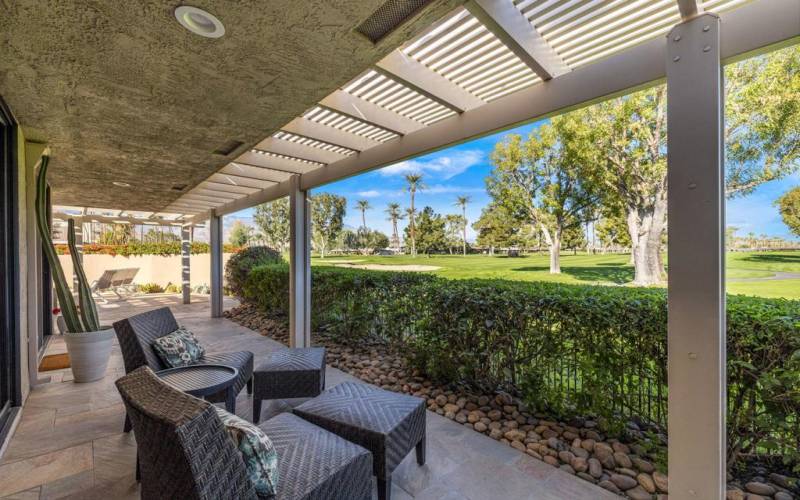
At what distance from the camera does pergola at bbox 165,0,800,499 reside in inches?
72.3

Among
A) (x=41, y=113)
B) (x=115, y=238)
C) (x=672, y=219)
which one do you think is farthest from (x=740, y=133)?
(x=115, y=238)

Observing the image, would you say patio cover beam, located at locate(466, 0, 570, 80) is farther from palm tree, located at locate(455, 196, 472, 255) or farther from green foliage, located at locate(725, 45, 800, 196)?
palm tree, located at locate(455, 196, 472, 255)

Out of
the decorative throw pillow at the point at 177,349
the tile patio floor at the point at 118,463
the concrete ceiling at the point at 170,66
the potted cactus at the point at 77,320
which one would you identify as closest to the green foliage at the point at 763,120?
the tile patio floor at the point at 118,463

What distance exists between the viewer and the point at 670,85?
1.98 meters

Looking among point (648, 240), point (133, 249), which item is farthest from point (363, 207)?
point (648, 240)

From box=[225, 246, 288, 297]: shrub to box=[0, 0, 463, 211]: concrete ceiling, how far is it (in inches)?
240

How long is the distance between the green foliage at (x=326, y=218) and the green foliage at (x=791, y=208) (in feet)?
76.8

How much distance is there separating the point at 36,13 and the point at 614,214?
43.7ft

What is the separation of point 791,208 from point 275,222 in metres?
25.9

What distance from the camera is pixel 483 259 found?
64.4 ft

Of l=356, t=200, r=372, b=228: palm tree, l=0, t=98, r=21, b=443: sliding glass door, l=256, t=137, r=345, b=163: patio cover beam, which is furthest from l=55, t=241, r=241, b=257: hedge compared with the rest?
l=356, t=200, r=372, b=228: palm tree

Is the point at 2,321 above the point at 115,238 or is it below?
below

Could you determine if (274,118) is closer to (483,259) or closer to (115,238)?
(483,259)

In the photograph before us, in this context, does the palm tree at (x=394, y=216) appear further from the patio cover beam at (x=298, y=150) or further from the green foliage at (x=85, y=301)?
the green foliage at (x=85, y=301)
